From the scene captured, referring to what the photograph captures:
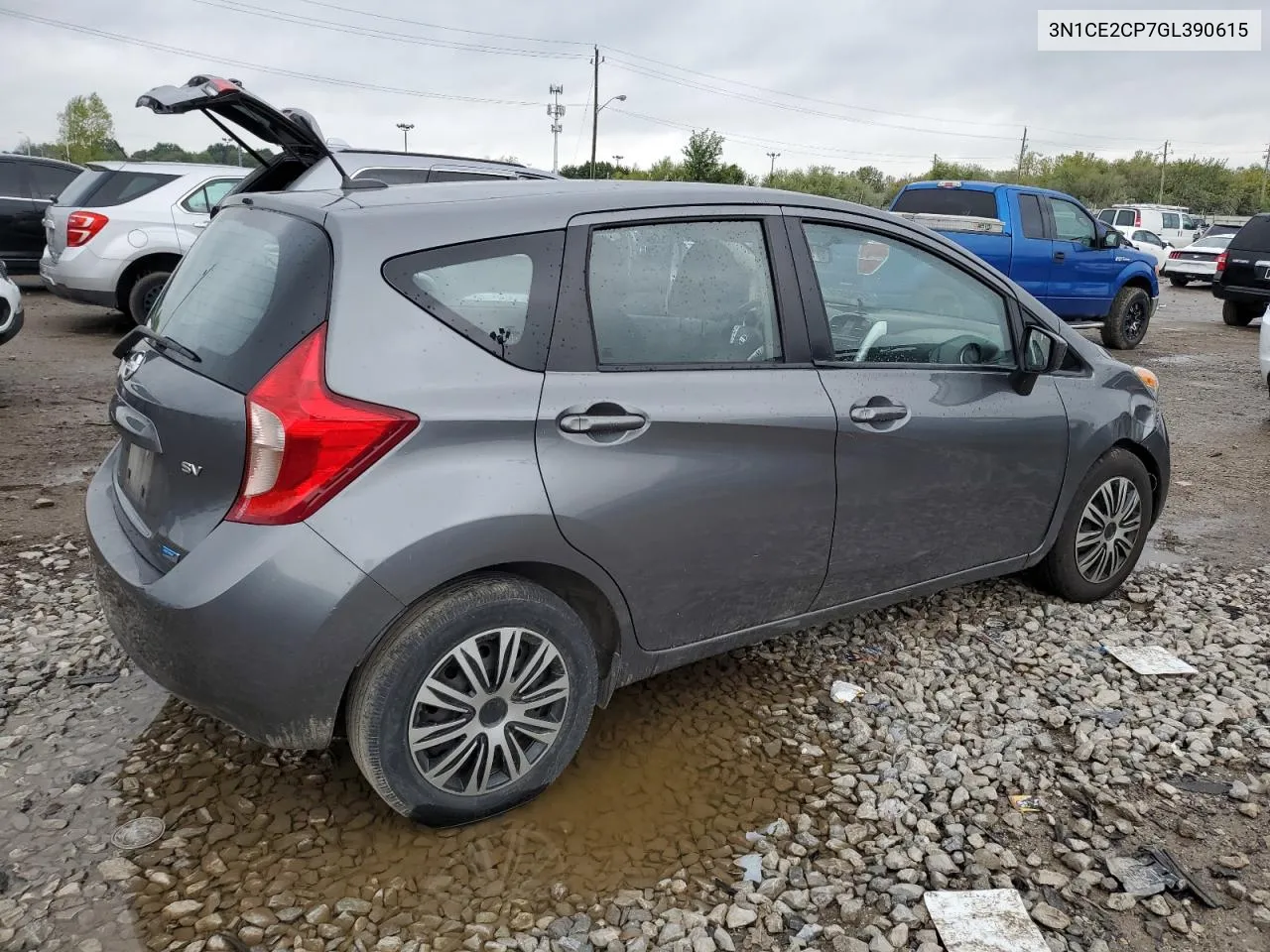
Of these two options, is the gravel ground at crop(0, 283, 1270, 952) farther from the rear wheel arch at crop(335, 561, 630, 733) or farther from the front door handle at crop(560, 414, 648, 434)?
the front door handle at crop(560, 414, 648, 434)

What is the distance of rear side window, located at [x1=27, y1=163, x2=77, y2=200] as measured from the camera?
1286 cm

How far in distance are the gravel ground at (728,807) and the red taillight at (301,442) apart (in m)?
0.97

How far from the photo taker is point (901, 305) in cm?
349

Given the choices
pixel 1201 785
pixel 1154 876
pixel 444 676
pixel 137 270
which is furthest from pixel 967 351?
pixel 137 270

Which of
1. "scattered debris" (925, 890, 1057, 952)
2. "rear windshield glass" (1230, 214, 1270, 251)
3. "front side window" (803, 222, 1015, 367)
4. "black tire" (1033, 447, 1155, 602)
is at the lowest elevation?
"scattered debris" (925, 890, 1057, 952)

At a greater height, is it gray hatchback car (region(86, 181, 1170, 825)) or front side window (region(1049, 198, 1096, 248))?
front side window (region(1049, 198, 1096, 248))

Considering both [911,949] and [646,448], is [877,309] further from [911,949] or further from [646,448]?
[911,949]

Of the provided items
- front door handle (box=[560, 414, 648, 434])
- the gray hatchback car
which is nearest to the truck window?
the gray hatchback car

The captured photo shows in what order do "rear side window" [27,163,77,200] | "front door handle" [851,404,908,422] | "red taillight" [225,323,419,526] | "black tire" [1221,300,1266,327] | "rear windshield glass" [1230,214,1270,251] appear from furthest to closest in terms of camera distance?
"black tire" [1221,300,1266,327], "rear windshield glass" [1230,214,1270,251], "rear side window" [27,163,77,200], "front door handle" [851,404,908,422], "red taillight" [225,323,419,526]

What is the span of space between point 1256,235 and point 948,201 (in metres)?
6.67

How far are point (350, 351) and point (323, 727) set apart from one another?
938 mm


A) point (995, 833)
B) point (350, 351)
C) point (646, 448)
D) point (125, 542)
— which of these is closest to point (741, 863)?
point (995, 833)

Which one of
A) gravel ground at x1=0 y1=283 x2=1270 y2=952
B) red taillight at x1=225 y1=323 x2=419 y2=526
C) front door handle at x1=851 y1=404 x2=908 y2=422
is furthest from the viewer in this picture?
front door handle at x1=851 y1=404 x2=908 y2=422

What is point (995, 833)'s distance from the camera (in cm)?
279
